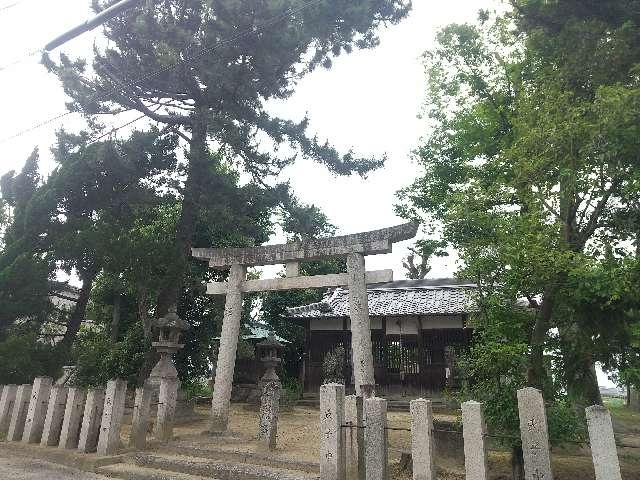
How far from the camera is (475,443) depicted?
4.73 metres

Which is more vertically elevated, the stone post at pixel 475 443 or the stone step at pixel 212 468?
the stone post at pixel 475 443

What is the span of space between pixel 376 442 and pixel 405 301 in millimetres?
15168

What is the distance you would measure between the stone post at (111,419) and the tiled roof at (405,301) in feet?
40.4

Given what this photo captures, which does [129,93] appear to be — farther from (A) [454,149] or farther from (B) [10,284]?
(A) [454,149]

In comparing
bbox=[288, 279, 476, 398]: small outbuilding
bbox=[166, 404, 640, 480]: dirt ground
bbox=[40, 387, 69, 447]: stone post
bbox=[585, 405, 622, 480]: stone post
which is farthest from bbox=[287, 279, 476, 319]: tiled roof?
bbox=[585, 405, 622, 480]: stone post

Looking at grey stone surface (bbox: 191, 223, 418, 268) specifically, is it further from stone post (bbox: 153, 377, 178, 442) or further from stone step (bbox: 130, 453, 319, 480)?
stone step (bbox: 130, 453, 319, 480)

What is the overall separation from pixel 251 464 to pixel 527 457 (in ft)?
14.8

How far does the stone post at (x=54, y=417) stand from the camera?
8.42 meters

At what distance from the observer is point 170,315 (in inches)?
480

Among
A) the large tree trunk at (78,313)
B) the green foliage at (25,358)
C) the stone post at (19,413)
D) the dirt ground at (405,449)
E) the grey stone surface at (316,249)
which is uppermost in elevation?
the grey stone surface at (316,249)

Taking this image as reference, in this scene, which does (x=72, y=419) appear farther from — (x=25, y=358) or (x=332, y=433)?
(x=332, y=433)

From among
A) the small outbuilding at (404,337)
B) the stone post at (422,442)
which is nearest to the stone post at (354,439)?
the stone post at (422,442)

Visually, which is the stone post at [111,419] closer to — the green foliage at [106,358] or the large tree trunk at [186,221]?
the large tree trunk at [186,221]

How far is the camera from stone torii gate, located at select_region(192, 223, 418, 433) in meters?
8.87
